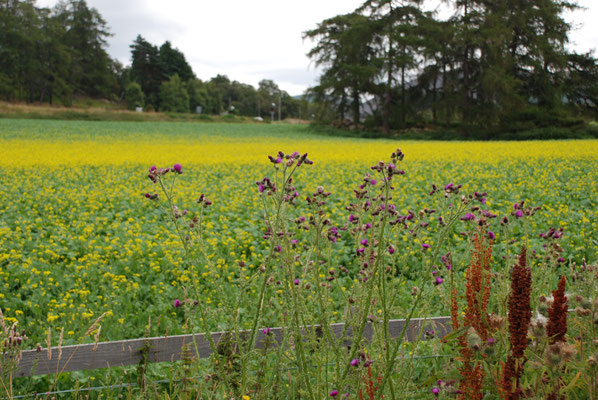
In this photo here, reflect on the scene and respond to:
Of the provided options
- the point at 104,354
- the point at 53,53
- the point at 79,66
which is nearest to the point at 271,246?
the point at 104,354

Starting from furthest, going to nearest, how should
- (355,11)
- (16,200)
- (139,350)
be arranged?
(355,11) → (16,200) → (139,350)

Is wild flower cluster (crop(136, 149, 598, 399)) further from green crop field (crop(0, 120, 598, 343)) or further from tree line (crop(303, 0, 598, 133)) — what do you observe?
tree line (crop(303, 0, 598, 133))

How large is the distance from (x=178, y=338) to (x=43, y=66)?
70.7 m

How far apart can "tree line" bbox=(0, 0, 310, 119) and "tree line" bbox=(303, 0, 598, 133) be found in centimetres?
1795

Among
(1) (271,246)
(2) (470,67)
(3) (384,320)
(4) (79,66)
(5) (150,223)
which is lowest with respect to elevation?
(5) (150,223)

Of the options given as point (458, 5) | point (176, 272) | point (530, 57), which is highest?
point (458, 5)

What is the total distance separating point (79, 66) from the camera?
220ft

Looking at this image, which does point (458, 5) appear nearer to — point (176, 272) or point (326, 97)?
point (326, 97)

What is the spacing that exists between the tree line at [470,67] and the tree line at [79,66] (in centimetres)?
1795

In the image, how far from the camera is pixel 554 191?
351 inches

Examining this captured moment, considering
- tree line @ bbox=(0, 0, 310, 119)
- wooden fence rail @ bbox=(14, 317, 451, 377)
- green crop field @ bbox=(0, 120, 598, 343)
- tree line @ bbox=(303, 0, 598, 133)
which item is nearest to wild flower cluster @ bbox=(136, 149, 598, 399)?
green crop field @ bbox=(0, 120, 598, 343)

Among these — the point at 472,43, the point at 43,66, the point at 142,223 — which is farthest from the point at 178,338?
the point at 43,66

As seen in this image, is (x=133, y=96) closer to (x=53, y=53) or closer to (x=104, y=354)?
(x=53, y=53)

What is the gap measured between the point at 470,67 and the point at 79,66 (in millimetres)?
59736
